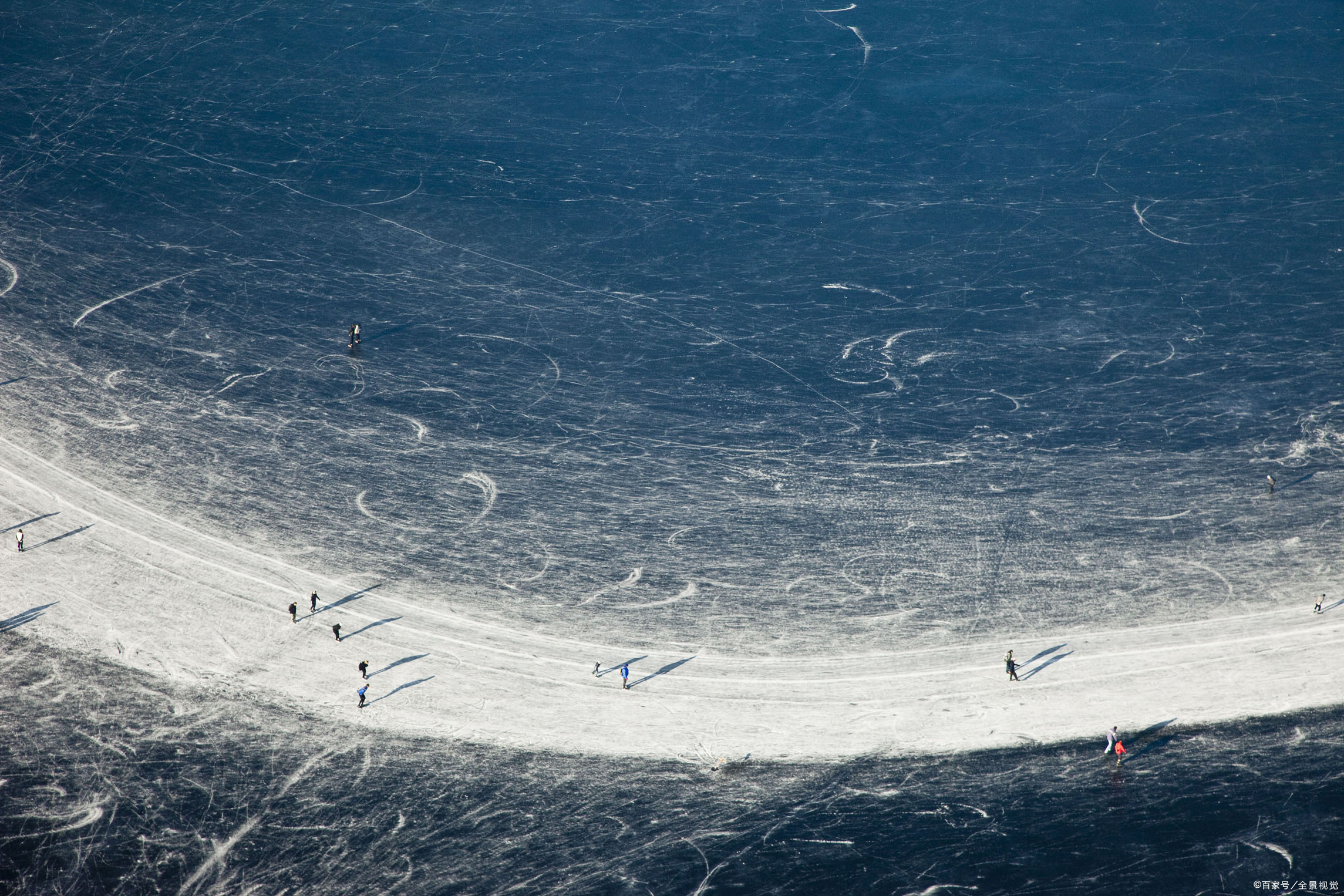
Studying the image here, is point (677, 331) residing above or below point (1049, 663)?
above

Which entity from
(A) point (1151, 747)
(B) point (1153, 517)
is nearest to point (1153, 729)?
(A) point (1151, 747)

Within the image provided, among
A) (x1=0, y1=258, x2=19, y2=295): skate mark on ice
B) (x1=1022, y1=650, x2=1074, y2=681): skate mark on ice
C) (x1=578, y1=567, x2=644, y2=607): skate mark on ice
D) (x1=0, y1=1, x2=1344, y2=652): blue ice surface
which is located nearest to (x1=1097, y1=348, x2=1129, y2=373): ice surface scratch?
(x1=0, y1=1, x2=1344, y2=652): blue ice surface

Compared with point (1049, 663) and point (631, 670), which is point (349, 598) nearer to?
point (631, 670)

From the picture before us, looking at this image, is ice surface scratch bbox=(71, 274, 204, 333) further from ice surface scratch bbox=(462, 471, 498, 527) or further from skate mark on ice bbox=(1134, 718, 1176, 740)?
skate mark on ice bbox=(1134, 718, 1176, 740)

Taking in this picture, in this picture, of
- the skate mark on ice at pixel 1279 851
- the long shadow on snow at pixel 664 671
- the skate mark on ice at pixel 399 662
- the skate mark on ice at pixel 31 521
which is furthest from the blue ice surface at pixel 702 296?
the skate mark on ice at pixel 1279 851

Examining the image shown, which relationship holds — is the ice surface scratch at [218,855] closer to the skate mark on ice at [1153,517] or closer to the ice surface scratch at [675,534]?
the ice surface scratch at [675,534]
